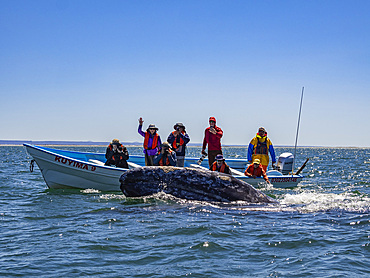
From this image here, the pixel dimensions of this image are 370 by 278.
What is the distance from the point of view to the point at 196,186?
9328 millimetres

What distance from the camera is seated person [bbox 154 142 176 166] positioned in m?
11.7

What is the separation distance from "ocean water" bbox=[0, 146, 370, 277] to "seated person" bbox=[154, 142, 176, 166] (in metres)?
2.30

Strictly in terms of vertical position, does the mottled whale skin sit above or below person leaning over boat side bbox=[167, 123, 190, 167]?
below

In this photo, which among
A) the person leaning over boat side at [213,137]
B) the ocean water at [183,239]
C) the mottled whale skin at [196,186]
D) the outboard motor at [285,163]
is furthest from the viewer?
the outboard motor at [285,163]

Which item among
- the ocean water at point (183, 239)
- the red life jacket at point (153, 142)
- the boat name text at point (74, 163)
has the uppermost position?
the red life jacket at point (153, 142)

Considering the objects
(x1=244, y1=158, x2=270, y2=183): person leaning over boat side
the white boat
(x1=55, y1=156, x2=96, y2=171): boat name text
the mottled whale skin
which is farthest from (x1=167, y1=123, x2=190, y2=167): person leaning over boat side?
the mottled whale skin

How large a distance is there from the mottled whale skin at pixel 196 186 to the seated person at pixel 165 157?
211 cm

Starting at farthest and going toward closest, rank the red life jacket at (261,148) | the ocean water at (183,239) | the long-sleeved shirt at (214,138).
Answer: the red life jacket at (261,148)
the long-sleeved shirt at (214,138)
the ocean water at (183,239)

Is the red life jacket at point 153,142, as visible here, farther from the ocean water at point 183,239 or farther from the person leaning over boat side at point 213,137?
the ocean water at point 183,239

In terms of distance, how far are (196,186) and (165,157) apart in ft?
8.99

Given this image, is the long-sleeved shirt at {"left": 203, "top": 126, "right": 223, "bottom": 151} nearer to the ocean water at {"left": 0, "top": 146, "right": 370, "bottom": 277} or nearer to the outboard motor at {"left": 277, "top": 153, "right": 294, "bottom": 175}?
the ocean water at {"left": 0, "top": 146, "right": 370, "bottom": 277}

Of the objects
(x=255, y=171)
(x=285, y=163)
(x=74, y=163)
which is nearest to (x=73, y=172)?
(x=74, y=163)

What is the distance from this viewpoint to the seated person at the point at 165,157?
38.4ft

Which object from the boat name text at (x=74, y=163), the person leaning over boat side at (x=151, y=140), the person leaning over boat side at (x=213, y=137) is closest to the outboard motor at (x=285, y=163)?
the person leaning over boat side at (x=213, y=137)
